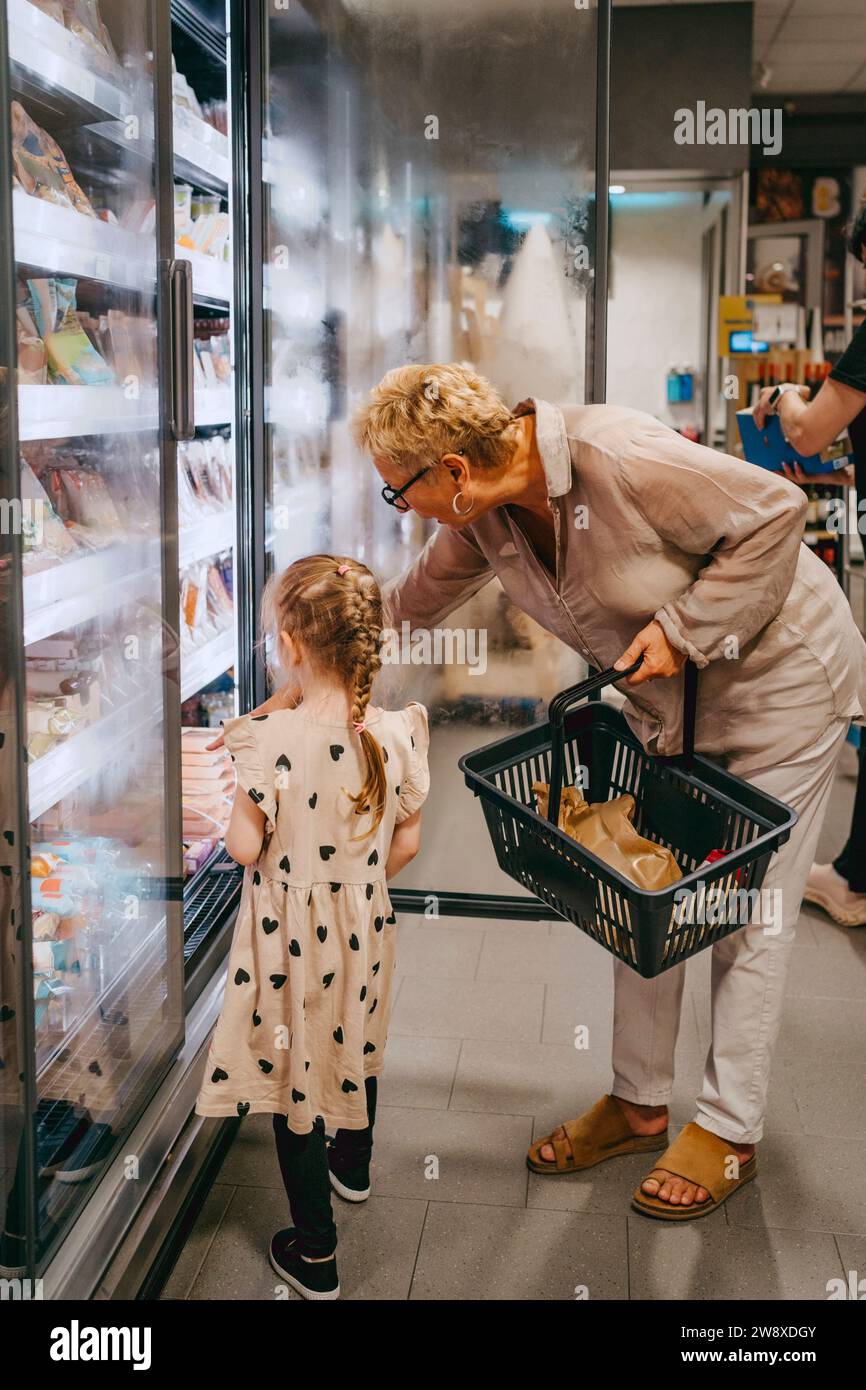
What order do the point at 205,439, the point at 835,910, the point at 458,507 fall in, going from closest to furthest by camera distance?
the point at 458,507, the point at 205,439, the point at 835,910

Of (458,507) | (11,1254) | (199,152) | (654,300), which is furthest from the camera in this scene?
(654,300)

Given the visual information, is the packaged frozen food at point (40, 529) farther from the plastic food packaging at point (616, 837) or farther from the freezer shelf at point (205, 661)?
the plastic food packaging at point (616, 837)

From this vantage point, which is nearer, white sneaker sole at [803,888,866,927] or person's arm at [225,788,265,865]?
person's arm at [225,788,265,865]

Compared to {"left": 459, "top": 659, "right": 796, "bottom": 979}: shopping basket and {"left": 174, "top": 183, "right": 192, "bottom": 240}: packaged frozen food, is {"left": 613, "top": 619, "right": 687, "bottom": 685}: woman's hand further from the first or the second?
{"left": 174, "top": 183, "right": 192, "bottom": 240}: packaged frozen food

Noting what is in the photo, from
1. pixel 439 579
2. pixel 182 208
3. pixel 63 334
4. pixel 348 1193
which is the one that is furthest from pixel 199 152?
pixel 348 1193

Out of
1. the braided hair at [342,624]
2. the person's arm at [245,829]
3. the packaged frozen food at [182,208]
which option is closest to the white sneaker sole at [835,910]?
the braided hair at [342,624]

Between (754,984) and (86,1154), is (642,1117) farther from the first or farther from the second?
(86,1154)

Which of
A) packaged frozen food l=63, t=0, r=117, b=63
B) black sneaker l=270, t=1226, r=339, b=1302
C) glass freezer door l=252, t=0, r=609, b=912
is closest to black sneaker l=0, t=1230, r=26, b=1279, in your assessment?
black sneaker l=270, t=1226, r=339, b=1302

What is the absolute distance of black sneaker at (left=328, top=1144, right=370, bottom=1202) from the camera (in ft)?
7.36

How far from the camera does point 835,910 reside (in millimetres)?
3641

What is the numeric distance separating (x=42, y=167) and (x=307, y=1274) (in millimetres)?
1850

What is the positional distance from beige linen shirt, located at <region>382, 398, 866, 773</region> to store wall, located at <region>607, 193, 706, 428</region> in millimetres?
5726

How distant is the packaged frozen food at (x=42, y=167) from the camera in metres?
2.00

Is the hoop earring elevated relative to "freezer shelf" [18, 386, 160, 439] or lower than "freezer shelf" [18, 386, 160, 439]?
lower
